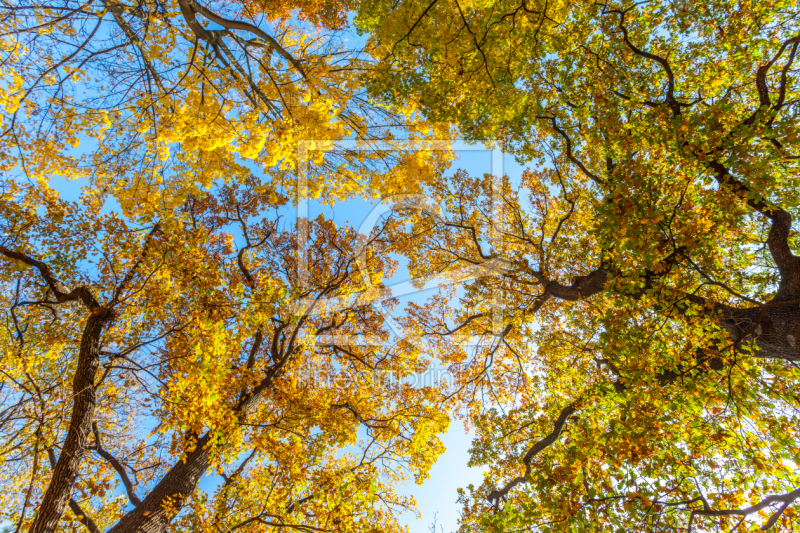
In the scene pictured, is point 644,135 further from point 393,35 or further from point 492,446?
point 492,446

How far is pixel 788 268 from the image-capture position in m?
4.29

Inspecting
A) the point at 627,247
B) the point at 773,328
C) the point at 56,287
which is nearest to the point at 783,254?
the point at 773,328

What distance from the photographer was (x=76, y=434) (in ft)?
13.8

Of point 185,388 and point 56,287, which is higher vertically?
point 56,287

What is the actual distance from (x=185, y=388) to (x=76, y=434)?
5.22 ft

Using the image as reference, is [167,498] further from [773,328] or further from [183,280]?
[773,328]

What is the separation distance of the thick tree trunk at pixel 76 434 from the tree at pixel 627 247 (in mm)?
5648

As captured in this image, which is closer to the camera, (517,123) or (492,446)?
(517,123)

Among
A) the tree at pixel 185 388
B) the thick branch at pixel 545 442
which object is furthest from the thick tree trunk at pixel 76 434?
the thick branch at pixel 545 442

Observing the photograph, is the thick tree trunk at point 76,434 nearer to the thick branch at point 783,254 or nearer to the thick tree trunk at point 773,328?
the thick tree trunk at point 773,328

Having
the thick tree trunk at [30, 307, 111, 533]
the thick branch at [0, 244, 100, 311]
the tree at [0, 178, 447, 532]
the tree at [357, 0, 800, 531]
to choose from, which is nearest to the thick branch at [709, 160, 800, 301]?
the tree at [357, 0, 800, 531]

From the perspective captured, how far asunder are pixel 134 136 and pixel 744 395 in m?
9.04

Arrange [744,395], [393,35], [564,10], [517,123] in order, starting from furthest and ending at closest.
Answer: [517,123] < [564,10] < [393,35] < [744,395]

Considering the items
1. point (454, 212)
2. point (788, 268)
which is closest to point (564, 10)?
point (454, 212)
